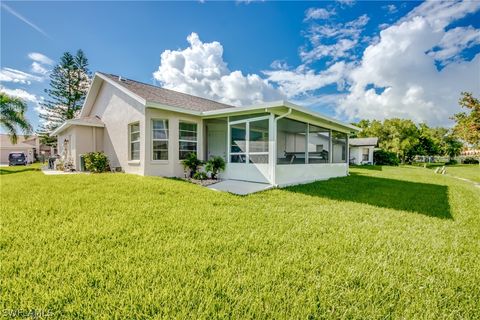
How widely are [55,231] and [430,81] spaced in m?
19.5

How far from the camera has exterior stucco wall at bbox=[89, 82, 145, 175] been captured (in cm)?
965

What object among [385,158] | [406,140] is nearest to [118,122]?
[385,158]

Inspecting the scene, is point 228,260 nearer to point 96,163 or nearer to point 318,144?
point 96,163

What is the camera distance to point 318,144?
40.1 ft

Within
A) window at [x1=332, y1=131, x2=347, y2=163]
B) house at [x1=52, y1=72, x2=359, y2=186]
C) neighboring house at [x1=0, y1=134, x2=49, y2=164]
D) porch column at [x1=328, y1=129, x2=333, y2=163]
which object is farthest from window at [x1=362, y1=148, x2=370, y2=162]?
neighboring house at [x1=0, y1=134, x2=49, y2=164]

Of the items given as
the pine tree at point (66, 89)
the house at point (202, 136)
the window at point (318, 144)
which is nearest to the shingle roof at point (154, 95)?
the house at point (202, 136)

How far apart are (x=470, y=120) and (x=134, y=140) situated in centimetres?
1791

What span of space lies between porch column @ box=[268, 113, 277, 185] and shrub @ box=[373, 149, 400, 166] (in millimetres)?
31881

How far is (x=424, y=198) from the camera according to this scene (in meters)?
8.02

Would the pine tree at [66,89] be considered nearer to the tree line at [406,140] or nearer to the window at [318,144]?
the window at [318,144]

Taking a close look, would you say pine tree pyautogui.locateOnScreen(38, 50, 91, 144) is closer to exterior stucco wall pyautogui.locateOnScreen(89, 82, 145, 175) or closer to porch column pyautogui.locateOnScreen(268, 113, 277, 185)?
exterior stucco wall pyautogui.locateOnScreen(89, 82, 145, 175)

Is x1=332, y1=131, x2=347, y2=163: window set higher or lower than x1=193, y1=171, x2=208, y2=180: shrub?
higher

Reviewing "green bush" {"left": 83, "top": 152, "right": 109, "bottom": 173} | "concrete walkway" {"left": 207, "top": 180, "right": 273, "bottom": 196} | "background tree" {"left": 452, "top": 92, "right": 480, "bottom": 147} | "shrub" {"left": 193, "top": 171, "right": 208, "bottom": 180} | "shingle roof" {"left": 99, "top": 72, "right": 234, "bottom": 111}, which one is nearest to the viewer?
"concrete walkway" {"left": 207, "top": 180, "right": 273, "bottom": 196}

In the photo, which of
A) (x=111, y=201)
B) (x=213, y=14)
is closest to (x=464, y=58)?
(x=213, y=14)
